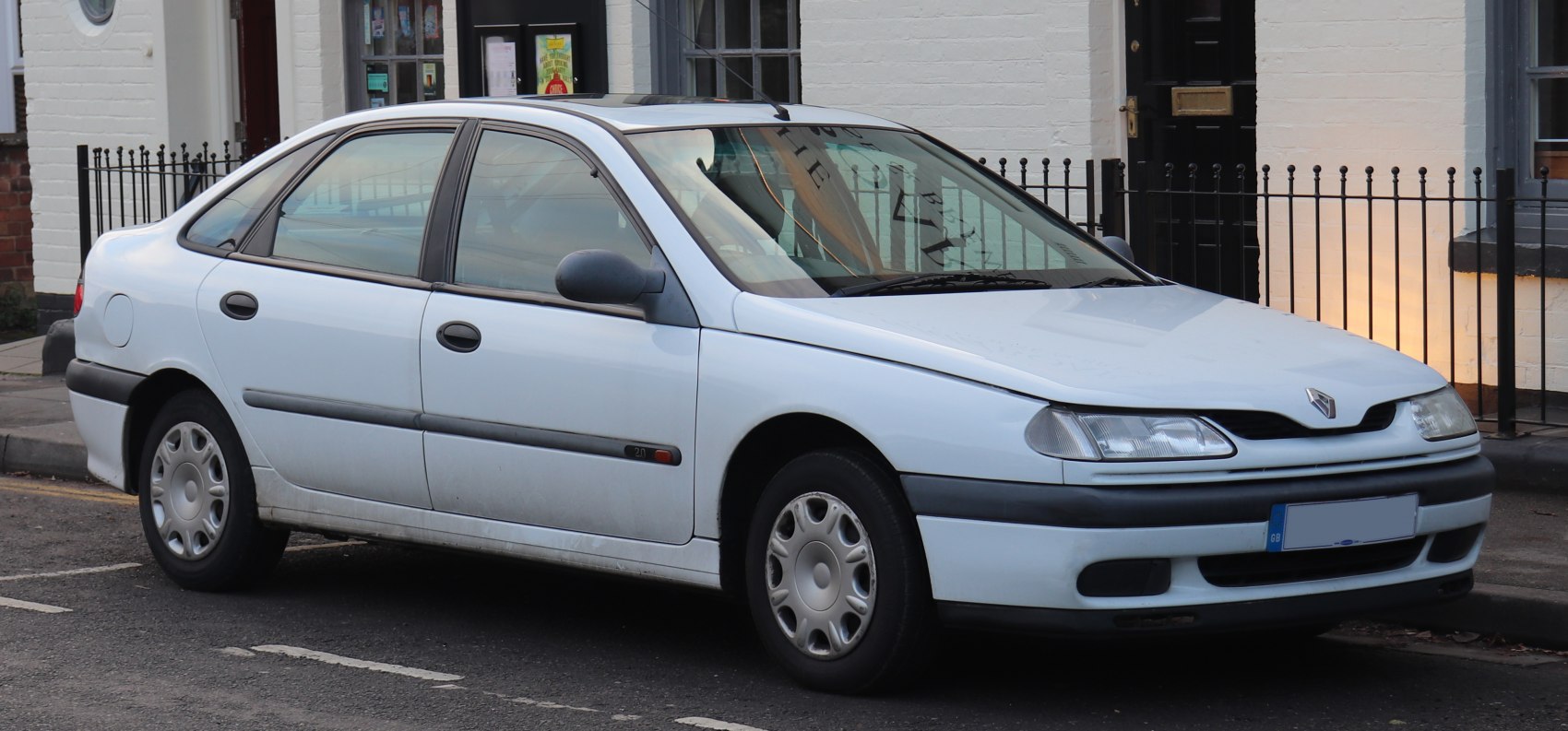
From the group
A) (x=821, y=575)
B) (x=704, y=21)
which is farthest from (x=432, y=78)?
(x=821, y=575)

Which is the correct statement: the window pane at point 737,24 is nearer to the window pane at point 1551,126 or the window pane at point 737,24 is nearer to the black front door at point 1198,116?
the black front door at point 1198,116

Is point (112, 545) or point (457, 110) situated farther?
point (112, 545)

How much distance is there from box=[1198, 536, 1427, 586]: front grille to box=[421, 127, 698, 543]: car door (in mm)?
1389

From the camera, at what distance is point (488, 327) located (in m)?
6.06

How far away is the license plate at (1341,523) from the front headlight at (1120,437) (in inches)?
9.1

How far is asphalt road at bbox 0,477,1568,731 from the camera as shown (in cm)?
538

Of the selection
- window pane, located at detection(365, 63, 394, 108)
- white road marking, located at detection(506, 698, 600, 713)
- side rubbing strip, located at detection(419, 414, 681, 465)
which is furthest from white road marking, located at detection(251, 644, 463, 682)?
window pane, located at detection(365, 63, 394, 108)

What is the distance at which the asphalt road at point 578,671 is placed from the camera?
5375 millimetres

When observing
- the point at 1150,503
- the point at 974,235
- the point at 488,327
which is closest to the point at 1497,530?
the point at 974,235

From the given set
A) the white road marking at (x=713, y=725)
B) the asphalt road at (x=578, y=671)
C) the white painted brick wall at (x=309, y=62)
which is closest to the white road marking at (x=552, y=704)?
the asphalt road at (x=578, y=671)

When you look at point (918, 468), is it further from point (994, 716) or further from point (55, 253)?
point (55, 253)

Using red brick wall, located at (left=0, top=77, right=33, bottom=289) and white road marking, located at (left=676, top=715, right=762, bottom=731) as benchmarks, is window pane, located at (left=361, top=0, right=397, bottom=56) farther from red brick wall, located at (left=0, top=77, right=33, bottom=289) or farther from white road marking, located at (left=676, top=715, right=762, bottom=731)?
white road marking, located at (left=676, top=715, right=762, bottom=731)

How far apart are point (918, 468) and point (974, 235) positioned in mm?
1256

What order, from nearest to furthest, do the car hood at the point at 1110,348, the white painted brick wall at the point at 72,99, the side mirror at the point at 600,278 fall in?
the car hood at the point at 1110,348 < the side mirror at the point at 600,278 < the white painted brick wall at the point at 72,99
